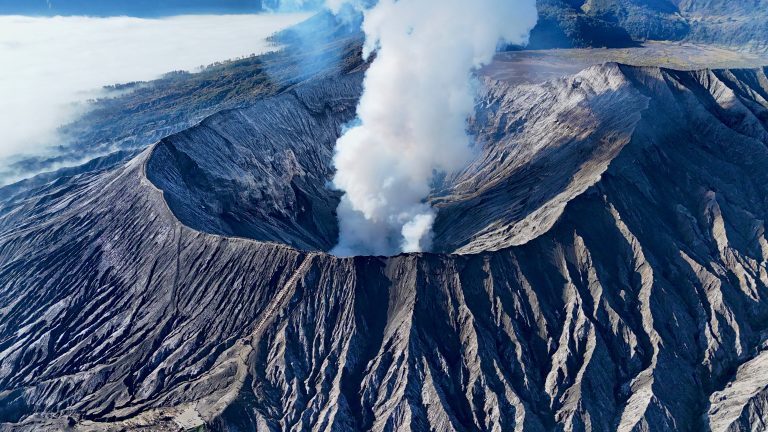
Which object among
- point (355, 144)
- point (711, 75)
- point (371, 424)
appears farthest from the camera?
point (711, 75)

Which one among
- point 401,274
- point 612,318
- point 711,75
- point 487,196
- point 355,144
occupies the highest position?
point 711,75

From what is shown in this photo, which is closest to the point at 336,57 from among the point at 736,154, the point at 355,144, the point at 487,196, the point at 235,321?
the point at 355,144

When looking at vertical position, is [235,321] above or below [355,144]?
below

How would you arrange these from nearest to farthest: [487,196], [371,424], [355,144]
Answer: [371,424] < [487,196] < [355,144]

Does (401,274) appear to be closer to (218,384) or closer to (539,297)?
(539,297)

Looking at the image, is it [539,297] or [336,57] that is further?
[336,57]

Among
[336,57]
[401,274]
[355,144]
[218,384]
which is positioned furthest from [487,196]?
[336,57]
